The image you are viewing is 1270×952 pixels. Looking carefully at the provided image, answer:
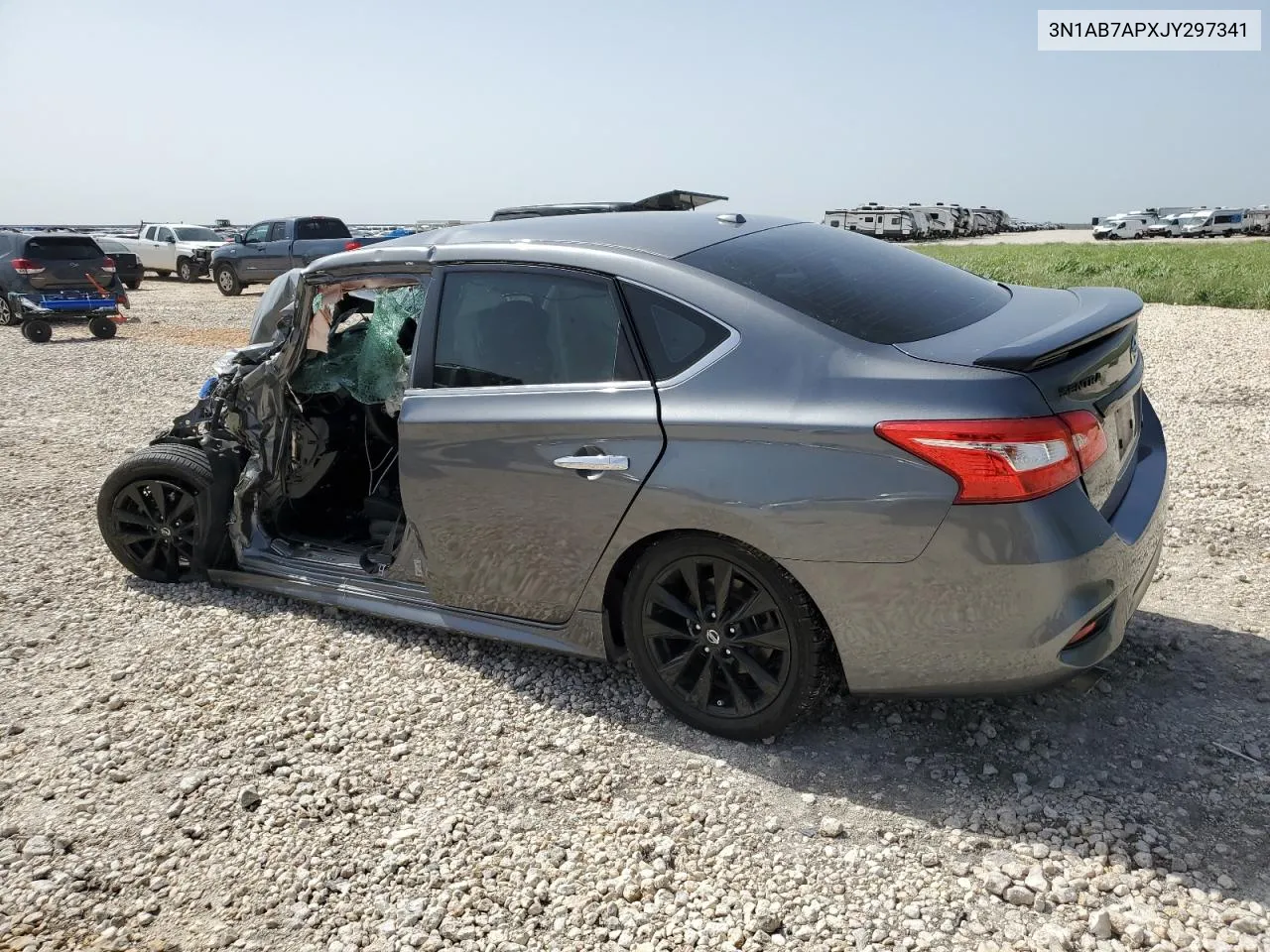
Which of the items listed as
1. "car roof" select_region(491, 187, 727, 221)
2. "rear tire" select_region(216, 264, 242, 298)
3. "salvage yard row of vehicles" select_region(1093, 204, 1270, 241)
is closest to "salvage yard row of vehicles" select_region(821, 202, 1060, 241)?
"salvage yard row of vehicles" select_region(1093, 204, 1270, 241)

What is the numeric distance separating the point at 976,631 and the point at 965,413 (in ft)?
2.06

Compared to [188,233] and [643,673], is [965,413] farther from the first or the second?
[188,233]

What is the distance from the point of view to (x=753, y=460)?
304 centimetres

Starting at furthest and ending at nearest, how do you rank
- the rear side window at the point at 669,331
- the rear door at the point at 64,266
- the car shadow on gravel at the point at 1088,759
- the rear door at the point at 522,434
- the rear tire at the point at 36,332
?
the rear door at the point at 64,266 < the rear tire at the point at 36,332 < the rear door at the point at 522,434 < the rear side window at the point at 669,331 < the car shadow on gravel at the point at 1088,759

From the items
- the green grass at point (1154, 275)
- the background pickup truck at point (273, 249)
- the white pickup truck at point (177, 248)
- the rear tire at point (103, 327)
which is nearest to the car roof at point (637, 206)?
the green grass at point (1154, 275)

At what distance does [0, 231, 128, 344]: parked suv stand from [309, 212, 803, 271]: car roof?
14993 mm

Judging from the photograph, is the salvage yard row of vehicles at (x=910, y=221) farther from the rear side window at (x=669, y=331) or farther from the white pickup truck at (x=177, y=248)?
the rear side window at (x=669, y=331)

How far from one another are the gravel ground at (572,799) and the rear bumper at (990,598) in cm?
45

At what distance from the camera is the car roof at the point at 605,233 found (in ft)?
11.8

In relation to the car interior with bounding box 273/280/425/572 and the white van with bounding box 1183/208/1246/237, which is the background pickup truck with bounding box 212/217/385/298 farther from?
the white van with bounding box 1183/208/1246/237

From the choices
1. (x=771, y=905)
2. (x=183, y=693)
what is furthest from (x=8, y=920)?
(x=771, y=905)

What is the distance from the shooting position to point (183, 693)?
3955 millimetres

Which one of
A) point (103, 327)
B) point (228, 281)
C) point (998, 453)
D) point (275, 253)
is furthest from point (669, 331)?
point (228, 281)

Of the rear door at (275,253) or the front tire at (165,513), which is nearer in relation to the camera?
the front tire at (165,513)
